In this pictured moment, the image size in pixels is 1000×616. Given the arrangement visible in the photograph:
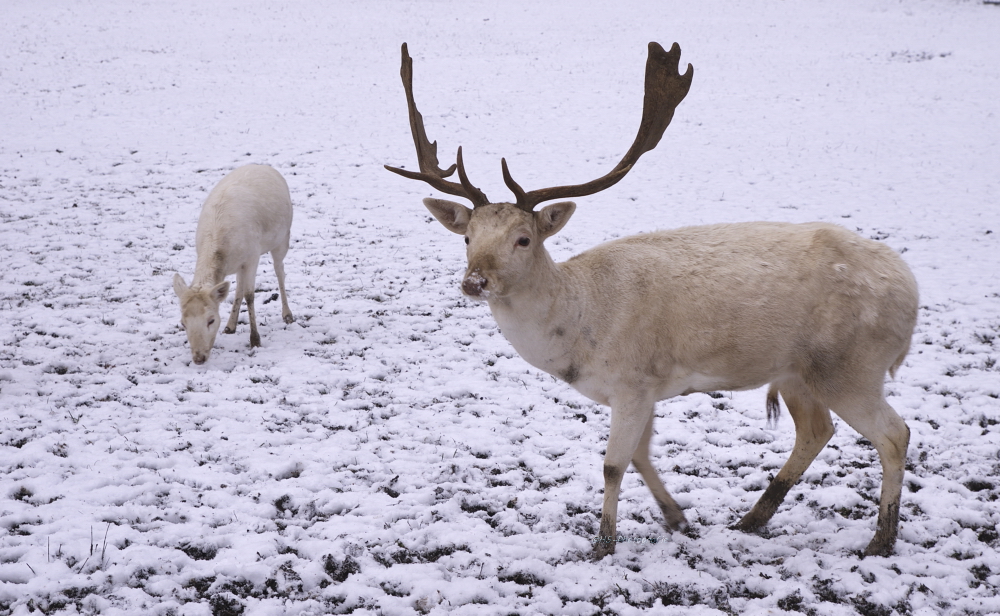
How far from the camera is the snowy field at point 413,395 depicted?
429cm

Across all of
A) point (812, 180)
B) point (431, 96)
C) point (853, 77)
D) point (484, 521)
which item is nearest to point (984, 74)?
point (853, 77)

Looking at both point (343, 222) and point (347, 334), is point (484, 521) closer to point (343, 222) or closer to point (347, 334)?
point (347, 334)

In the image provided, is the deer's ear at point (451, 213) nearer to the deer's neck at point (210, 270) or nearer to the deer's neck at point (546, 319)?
the deer's neck at point (546, 319)

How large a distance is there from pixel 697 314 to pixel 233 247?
559cm

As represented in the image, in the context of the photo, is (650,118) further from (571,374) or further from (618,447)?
(618,447)

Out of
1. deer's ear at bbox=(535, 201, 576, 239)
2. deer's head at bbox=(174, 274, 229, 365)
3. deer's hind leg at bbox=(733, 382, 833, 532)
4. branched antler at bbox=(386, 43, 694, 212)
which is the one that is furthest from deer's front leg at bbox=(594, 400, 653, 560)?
deer's head at bbox=(174, 274, 229, 365)

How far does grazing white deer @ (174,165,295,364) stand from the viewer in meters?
7.61

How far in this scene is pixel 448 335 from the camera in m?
8.07

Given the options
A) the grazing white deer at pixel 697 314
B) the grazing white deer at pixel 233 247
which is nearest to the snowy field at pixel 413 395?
the grazing white deer at pixel 233 247

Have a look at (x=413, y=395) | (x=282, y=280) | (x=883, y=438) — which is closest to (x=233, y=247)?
(x=282, y=280)

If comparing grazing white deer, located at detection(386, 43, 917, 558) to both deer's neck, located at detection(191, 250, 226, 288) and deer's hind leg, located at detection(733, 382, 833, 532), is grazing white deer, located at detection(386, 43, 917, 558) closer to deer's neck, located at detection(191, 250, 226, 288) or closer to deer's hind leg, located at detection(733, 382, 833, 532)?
deer's hind leg, located at detection(733, 382, 833, 532)

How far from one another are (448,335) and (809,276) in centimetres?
444

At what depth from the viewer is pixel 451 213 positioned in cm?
466

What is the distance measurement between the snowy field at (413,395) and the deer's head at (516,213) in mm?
1756
